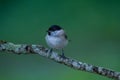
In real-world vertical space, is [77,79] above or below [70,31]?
below

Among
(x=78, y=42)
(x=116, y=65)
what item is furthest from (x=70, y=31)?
(x=116, y=65)

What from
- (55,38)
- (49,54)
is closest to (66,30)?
(55,38)

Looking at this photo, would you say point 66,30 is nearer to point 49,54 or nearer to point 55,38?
point 55,38

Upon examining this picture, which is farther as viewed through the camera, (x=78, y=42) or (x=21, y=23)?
Answer: (x=21, y=23)

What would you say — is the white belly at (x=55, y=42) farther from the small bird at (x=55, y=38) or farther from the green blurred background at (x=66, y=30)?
the green blurred background at (x=66, y=30)

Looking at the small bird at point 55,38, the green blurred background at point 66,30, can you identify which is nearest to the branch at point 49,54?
the small bird at point 55,38

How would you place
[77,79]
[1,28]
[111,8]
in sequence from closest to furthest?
[77,79]
[1,28]
[111,8]

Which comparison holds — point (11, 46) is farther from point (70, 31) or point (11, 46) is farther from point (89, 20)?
point (89, 20)
